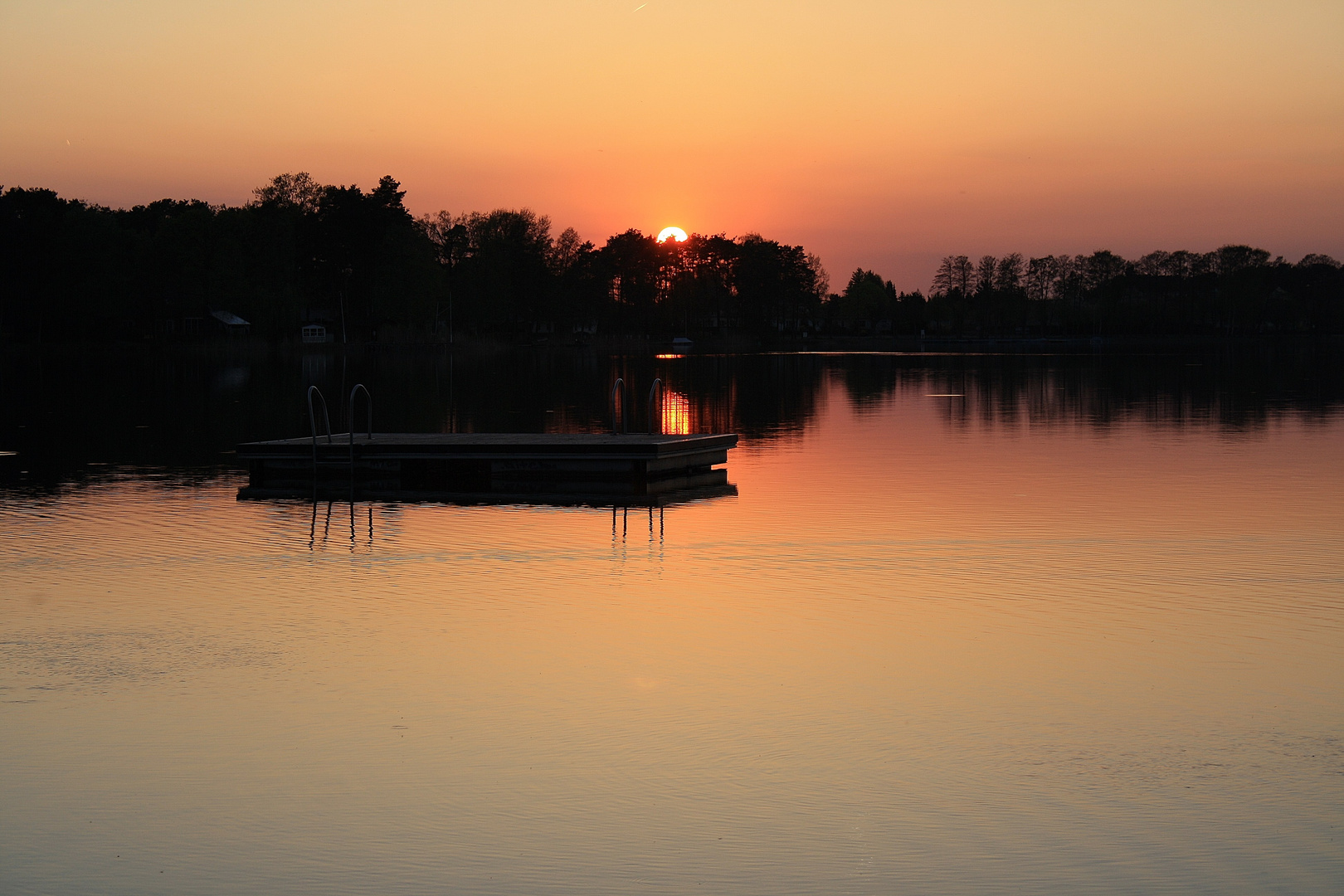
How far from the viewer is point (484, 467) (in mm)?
26000

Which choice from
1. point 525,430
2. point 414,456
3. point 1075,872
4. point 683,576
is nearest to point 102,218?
point 525,430

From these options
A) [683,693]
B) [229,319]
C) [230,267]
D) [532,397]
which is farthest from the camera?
[229,319]

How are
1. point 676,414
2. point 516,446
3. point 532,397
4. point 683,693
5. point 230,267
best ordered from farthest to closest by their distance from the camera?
point 230,267
point 532,397
point 676,414
point 516,446
point 683,693

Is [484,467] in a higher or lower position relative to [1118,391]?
lower

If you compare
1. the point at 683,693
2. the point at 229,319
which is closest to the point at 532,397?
the point at 683,693

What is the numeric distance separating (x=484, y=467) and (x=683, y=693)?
15.4 m

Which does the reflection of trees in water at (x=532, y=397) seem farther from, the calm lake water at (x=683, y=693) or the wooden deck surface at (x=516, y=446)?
the calm lake water at (x=683, y=693)

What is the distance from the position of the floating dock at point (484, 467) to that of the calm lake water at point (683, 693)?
133 centimetres

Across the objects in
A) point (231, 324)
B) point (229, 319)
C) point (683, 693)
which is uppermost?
point (229, 319)

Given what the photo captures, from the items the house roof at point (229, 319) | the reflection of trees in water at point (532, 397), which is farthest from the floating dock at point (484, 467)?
the house roof at point (229, 319)

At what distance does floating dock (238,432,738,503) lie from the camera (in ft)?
82.5

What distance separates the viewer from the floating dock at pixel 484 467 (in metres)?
25.2

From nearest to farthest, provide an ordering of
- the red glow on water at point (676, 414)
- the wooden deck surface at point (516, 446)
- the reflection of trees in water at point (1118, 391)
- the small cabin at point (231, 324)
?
the wooden deck surface at point (516, 446)
the red glow on water at point (676, 414)
the reflection of trees in water at point (1118, 391)
the small cabin at point (231, 324)

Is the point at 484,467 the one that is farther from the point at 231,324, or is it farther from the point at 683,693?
the point at 231,324
